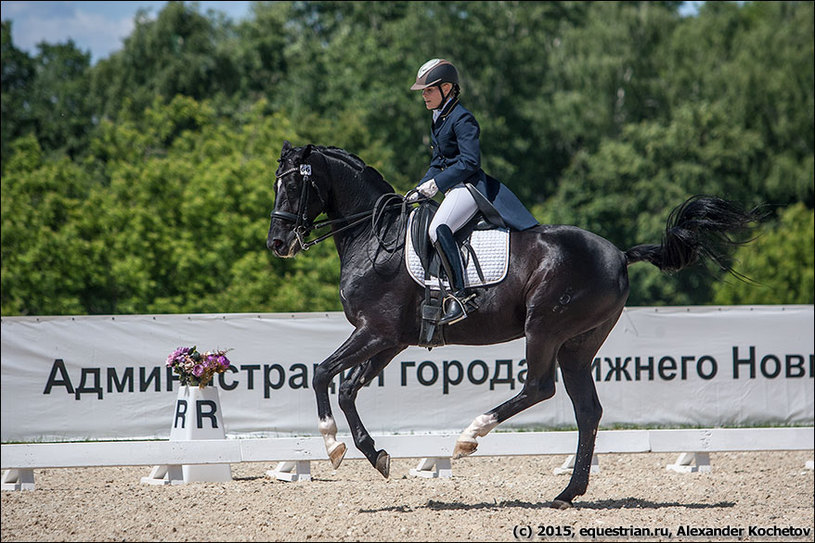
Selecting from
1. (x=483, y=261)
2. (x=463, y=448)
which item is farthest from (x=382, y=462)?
(x=483, y=261)

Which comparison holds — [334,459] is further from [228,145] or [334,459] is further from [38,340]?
[228,145]

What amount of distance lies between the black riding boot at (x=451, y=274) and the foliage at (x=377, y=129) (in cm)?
1771

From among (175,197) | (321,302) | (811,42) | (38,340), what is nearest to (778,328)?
(38,340)

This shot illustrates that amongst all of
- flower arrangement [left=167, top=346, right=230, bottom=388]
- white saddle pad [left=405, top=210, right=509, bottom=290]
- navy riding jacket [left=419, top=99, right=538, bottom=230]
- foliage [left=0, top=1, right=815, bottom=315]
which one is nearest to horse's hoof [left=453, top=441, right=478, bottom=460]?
white saddle pad [left=405, top=210, right=509, bottom=290]

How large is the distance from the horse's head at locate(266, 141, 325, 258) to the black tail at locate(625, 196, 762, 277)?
2309mm

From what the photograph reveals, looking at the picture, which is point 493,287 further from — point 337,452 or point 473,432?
point 337,452

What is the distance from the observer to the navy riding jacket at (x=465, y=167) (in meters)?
6.79

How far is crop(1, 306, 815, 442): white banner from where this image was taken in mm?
11180

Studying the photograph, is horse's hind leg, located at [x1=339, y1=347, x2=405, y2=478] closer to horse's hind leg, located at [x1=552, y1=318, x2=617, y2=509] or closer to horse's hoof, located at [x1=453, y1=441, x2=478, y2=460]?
horse's hoof, located at [x1=453, y1=441, x2=478, y2=460]

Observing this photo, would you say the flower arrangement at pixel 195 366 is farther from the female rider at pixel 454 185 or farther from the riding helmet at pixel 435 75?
the riding helmet at pixel 435 75

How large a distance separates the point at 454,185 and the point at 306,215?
106 cm

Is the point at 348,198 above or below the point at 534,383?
above

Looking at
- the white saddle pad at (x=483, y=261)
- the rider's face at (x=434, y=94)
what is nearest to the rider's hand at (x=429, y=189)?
the white saddle pad at (x=483, y=261)

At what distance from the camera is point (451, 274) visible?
665cm
